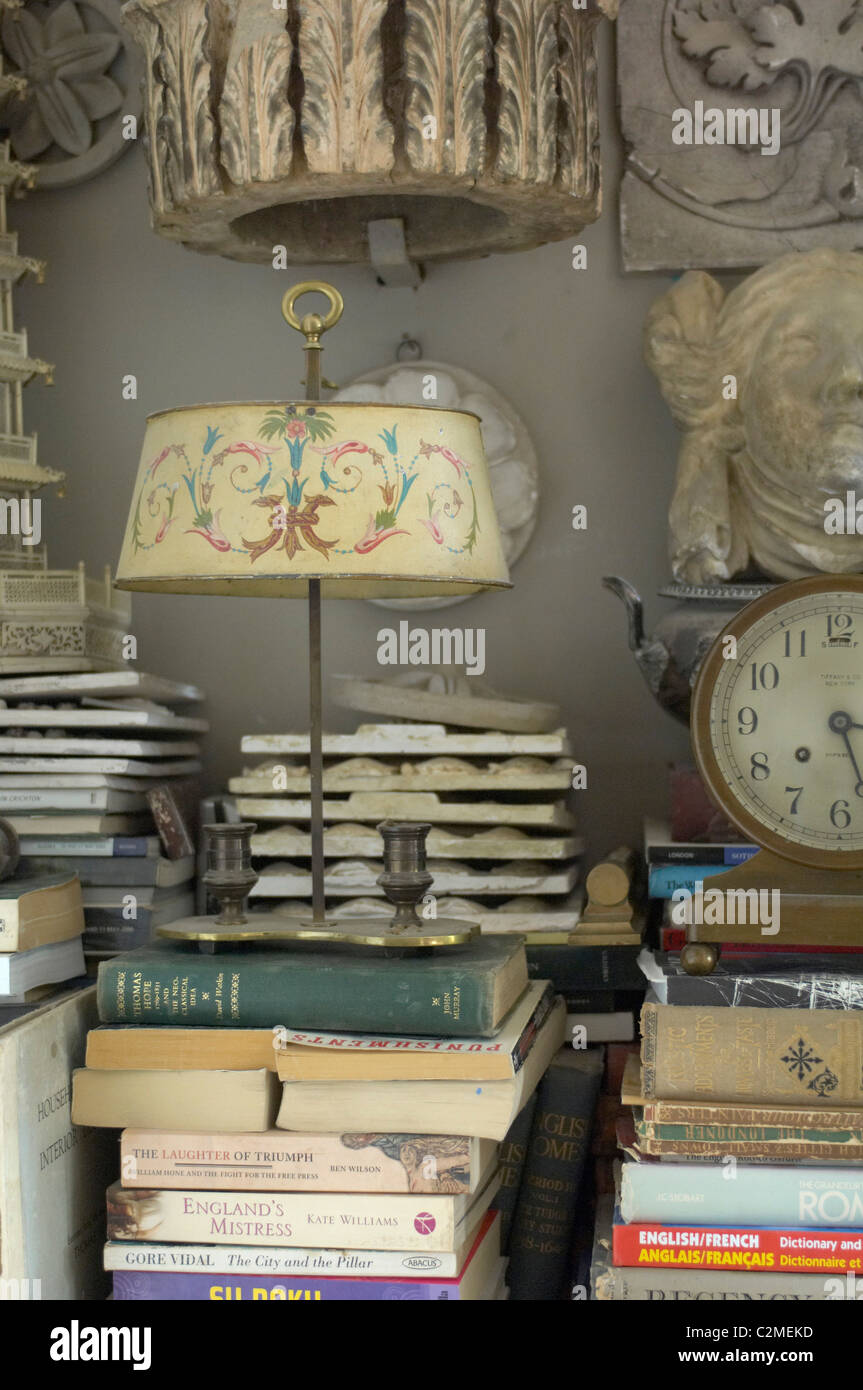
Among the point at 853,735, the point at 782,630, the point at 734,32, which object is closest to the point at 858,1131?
the point at 853,735

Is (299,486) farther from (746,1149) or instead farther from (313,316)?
(746,1149)

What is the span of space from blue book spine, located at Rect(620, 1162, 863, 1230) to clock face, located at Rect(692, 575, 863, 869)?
31 cm

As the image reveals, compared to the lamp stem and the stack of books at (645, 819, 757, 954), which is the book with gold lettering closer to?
the stack of books at (645, 819, 757, 954)

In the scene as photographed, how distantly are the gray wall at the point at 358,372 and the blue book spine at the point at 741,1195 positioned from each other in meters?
0.75

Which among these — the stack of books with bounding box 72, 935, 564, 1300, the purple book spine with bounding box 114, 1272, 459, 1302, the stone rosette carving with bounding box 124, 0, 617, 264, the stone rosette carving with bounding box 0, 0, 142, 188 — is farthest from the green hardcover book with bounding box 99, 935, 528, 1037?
the stone rosette carving with bounding box 0, 0, 142, 188

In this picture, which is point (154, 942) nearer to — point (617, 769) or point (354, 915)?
point (354, 915)

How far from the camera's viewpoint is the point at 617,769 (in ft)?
7.04

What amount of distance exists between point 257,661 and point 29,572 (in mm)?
408

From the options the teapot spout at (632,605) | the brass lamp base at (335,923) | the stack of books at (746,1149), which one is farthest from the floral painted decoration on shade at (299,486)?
the stack of books at (746,1149)

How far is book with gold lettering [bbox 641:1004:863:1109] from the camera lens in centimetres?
144

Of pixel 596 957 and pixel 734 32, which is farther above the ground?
pixel 734 32

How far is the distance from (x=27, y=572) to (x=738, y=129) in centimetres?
108

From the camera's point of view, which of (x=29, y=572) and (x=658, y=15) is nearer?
(x=29, y=572)
